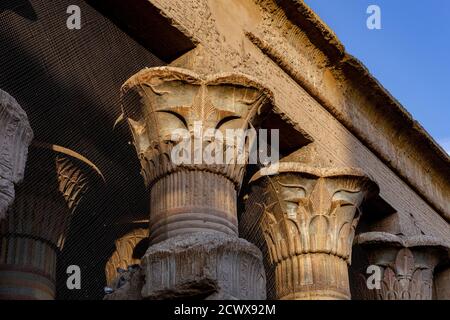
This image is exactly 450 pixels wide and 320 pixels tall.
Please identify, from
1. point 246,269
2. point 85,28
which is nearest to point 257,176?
point 85,28

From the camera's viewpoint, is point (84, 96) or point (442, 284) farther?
point (442, 284)

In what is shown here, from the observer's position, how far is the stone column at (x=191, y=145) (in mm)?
6941

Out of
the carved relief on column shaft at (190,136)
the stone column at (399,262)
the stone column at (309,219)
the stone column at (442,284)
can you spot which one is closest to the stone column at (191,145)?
the carved relief on column shaft at (190,136)

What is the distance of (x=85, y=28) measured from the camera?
26.8 feet

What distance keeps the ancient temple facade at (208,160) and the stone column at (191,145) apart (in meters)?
0.01

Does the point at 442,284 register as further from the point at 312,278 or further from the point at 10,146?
the point at 10,146

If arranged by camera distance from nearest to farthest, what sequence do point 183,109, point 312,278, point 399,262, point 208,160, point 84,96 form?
point 208,160
point 183,109
point 312,278
point 84,96
point 399,262

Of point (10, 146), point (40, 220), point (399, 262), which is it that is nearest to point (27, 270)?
point (40, 220)

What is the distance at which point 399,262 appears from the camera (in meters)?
10.5

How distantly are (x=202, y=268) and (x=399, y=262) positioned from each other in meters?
5.04

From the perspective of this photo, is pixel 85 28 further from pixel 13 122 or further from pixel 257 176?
pixel 13 122

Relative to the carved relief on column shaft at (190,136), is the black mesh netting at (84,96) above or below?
above

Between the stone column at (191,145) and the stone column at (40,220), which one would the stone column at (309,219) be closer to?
the stone column at (191,145)

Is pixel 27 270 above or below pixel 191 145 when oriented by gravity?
below
